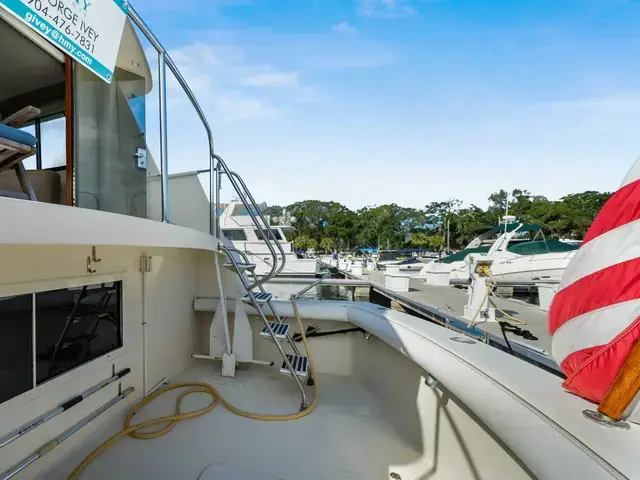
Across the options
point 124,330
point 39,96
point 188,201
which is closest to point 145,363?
point 124,330

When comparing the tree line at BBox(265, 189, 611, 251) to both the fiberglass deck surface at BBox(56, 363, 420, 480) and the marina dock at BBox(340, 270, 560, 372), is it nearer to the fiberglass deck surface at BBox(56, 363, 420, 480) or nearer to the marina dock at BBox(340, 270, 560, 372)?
the marina dock at BBox(340, 270, 560, 372)

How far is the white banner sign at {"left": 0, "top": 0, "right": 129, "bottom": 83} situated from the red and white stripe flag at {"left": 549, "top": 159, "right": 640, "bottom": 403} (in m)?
2.02

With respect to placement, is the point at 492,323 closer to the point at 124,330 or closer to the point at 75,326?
the point at 124,330

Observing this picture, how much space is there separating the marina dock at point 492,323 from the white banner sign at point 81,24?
2.59 meters

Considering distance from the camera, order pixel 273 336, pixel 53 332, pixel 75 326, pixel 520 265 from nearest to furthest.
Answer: pixel 53 332, pixel 75 326, pixel 273 336, pixel 520 265

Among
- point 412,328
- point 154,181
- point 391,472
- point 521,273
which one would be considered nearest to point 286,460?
point 391,472

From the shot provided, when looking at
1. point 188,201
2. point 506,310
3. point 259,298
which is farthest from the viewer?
point 506,310

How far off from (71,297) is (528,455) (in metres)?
2.29

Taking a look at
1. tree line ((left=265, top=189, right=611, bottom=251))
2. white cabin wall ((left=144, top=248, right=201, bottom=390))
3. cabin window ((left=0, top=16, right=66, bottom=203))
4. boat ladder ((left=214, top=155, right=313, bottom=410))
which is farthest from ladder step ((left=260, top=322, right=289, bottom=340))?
tree line ((left=265, top=189, right=611, bottom=251))

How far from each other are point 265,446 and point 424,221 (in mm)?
66203

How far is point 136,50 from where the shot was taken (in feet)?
7.18

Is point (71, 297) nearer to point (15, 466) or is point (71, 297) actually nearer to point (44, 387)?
point (44, 387)

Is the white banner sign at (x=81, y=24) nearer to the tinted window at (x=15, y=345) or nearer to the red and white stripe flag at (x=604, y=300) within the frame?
the tinted window at (x=15, y=345)

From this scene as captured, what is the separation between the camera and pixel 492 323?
5445 millimetres
